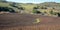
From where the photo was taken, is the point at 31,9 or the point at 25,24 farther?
the point at 31,9

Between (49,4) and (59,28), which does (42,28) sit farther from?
(49,4)

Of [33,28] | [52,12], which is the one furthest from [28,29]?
[52,12]

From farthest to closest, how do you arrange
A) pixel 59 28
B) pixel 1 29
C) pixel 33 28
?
1. pixel 59 28
2. pixel 33 28
3. pixel 1 29

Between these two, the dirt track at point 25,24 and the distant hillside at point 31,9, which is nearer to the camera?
the dirt track at point 25,24

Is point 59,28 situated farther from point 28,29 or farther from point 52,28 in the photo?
point 28,29

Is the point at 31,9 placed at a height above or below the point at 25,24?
below

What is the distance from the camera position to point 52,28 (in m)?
18.1

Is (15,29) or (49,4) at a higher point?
(15,29)

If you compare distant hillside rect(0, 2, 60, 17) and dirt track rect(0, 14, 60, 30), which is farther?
distant hillside rect(0, 2, 60, 17)

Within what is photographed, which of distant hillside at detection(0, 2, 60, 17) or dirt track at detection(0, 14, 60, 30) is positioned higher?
dirt track at detection(0, 14, 60, 30)

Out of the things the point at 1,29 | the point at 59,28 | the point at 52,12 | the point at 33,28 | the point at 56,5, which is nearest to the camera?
the point at 1,29

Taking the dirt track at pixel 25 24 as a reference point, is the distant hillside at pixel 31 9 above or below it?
below

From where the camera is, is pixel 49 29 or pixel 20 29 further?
pixel 49 29

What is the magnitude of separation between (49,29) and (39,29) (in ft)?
2.89
